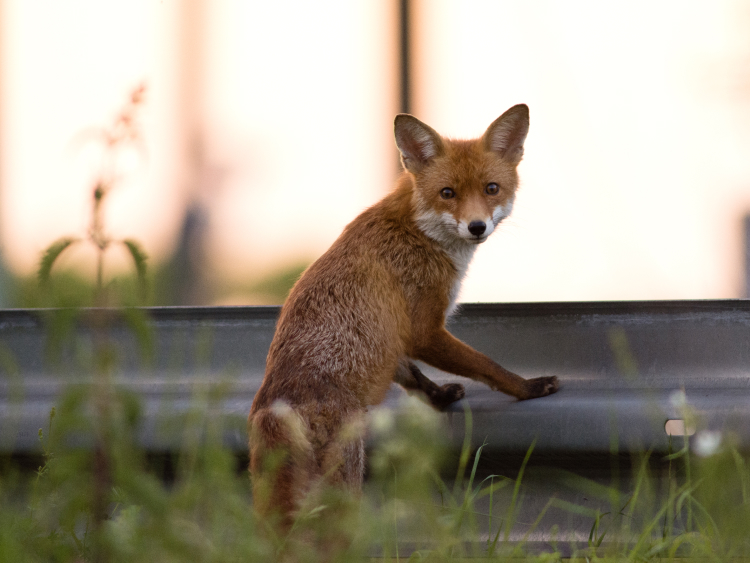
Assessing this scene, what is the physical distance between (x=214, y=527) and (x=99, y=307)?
1.68 ft

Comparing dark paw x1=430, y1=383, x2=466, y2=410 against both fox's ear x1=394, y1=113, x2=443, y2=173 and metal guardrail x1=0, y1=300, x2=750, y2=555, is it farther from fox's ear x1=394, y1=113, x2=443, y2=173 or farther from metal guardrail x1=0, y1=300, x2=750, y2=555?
fox's ear x1=394, y1=113, x2=443, y2=173

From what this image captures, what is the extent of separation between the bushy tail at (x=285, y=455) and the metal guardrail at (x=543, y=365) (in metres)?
0.13

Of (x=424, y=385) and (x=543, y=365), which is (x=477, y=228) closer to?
(x=543, y=365)

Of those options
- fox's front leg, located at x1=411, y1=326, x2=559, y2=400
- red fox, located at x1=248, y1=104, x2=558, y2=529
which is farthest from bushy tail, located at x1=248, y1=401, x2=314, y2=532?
fox's front leg, located at x1=411, y1=326, x2=559, y2=400

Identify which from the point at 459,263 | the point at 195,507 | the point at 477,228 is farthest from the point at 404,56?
the point at 195,507

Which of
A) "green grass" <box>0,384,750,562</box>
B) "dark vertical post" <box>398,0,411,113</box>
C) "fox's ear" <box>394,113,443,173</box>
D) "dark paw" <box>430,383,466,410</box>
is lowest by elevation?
"dark paw" <box>430,383,466,410</box>

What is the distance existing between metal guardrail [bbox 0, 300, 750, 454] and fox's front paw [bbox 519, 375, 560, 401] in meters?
0.05

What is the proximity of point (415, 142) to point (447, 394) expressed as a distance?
1054 millimetres

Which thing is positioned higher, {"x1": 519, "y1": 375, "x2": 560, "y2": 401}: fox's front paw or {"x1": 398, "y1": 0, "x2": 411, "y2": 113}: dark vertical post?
{"x1": 398, "y1": 0, "x2": 411, "y2": 113}: dark vertical post

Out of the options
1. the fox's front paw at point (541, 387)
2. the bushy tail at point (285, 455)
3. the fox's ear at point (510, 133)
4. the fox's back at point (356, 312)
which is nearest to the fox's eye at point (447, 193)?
the fox's back at point (356, 312)

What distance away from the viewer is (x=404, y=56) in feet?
8.31

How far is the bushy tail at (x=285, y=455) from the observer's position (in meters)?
1.87

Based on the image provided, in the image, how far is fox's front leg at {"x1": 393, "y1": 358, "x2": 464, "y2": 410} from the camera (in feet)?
8.25

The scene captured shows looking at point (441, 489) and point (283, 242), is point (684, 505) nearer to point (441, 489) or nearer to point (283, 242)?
point (441, 489)
